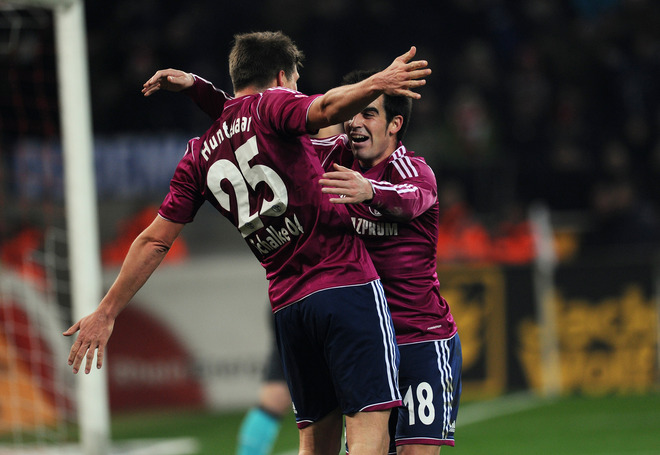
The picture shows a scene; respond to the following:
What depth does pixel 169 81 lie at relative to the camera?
12.7ft

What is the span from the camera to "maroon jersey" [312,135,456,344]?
3.72 meters

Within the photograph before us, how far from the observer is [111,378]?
31.4 ft

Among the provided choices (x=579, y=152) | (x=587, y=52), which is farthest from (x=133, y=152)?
(x=587, y=52)

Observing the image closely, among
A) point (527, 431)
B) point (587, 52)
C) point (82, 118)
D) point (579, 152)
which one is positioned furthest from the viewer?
point (587, 52)

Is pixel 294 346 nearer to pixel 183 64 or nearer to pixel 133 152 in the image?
pixel 133 152

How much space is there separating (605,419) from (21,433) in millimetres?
5078

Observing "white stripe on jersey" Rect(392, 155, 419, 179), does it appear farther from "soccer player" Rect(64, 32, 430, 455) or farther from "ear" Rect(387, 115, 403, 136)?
"soccer player" Rect(64, 32, 430, 455)

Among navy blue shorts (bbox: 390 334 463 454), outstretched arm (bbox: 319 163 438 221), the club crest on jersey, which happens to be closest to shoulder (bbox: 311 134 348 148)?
outstretched arm (bbox: 319 163 438 221)

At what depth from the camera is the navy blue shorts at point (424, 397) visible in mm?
3732

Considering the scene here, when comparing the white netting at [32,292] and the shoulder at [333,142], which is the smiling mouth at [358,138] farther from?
→ the white netting at [32,292]

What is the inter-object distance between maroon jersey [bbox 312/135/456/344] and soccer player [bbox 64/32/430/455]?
0.22 meters

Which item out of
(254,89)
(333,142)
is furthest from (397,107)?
(254,89)

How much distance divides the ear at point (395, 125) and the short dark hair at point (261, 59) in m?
0.48

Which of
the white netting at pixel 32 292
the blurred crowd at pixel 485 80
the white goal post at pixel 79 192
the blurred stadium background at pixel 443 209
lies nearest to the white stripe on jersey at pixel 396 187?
the white goal post at pixel 79 192
